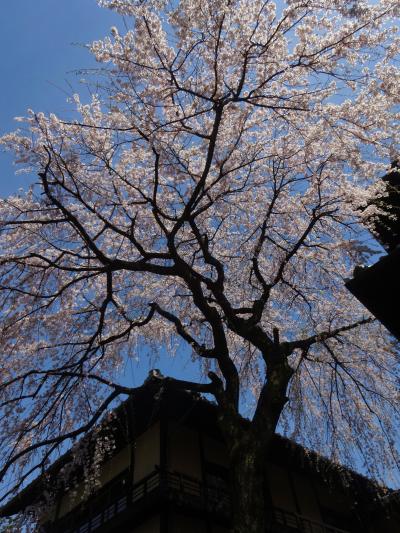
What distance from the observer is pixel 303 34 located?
26.2 ft

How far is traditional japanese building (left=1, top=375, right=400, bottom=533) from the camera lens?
922 cm

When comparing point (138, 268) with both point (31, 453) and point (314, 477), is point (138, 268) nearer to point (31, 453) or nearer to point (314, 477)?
point (31, 453)

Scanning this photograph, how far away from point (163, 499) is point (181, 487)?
1.99 feet

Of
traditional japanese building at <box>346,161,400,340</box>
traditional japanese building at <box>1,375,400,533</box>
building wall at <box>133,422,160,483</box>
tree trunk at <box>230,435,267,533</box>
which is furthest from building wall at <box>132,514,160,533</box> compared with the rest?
traditional japanese building at <box>346,161,400,340</box>

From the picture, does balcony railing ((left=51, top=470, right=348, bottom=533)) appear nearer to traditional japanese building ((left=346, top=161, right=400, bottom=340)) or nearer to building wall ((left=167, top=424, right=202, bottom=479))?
building wall ((left=167, top=424, right=202, bottom=479))

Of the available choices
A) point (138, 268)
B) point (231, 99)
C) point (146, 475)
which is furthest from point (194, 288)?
point (146, 475)

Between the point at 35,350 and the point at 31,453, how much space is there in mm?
2550

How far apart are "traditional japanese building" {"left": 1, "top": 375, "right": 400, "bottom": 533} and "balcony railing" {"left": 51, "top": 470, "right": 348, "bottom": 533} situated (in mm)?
22

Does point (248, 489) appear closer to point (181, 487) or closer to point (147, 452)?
point (181, 487)

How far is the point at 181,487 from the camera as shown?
30.7 feet

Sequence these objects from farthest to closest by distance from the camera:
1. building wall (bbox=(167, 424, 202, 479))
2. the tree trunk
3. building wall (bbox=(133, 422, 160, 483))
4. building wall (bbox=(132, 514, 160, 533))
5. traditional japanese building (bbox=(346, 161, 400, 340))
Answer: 1. building wall (bbox=(167, 424, 202, 479))
2. building wall (bbox=(133, 422, 160, 483))
3. building wall (bbox=(132, 514, 160, 533))
4. the tree trunk
5. traditional japanese building (bbox=(346, 161, 400, 340))

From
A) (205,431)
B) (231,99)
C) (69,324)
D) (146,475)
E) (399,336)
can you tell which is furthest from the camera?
(205,431)

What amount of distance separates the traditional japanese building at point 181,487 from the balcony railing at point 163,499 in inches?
0.9

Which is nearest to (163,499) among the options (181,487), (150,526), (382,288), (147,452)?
(181,487)
